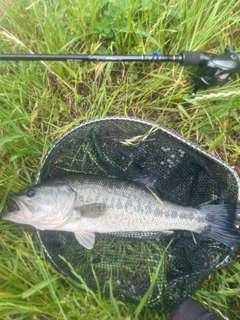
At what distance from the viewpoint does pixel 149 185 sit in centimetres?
260

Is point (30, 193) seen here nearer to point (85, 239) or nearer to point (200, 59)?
point (85, 239)

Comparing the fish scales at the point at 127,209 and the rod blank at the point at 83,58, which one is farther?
the fish scales at the point at 127,209

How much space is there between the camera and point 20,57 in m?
2.26

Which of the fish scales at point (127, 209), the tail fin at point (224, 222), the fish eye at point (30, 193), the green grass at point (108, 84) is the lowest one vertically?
the tail fin at point (224, 222)

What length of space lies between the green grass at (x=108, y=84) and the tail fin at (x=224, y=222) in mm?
317

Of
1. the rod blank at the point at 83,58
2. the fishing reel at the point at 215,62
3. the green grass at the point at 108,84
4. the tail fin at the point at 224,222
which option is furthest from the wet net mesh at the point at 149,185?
the fishing reel at the point at 215,62

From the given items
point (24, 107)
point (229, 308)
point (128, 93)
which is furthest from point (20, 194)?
point (229, 308)

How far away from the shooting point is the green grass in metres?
2.72

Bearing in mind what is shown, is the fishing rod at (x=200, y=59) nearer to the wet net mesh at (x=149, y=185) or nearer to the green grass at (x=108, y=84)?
the green grass at (x=108, y=84)

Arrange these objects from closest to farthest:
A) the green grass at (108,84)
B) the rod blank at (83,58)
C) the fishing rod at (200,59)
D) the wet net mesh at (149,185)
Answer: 1. the rod blank at (83,58)
2. the fishing rod at (200,59)
3. the wet net mesh at (149,185)
4. the green grass at (108,84)

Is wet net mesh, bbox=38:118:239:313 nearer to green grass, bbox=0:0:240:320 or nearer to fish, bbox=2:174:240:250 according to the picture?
fish, bbox=2:174:240:250

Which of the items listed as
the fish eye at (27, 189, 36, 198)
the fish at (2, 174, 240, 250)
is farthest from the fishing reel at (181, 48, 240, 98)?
the fish eye at (27, 189, 36, 198)

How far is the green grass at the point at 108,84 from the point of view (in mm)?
2717

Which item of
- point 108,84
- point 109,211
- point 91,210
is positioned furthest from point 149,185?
point 108,84
